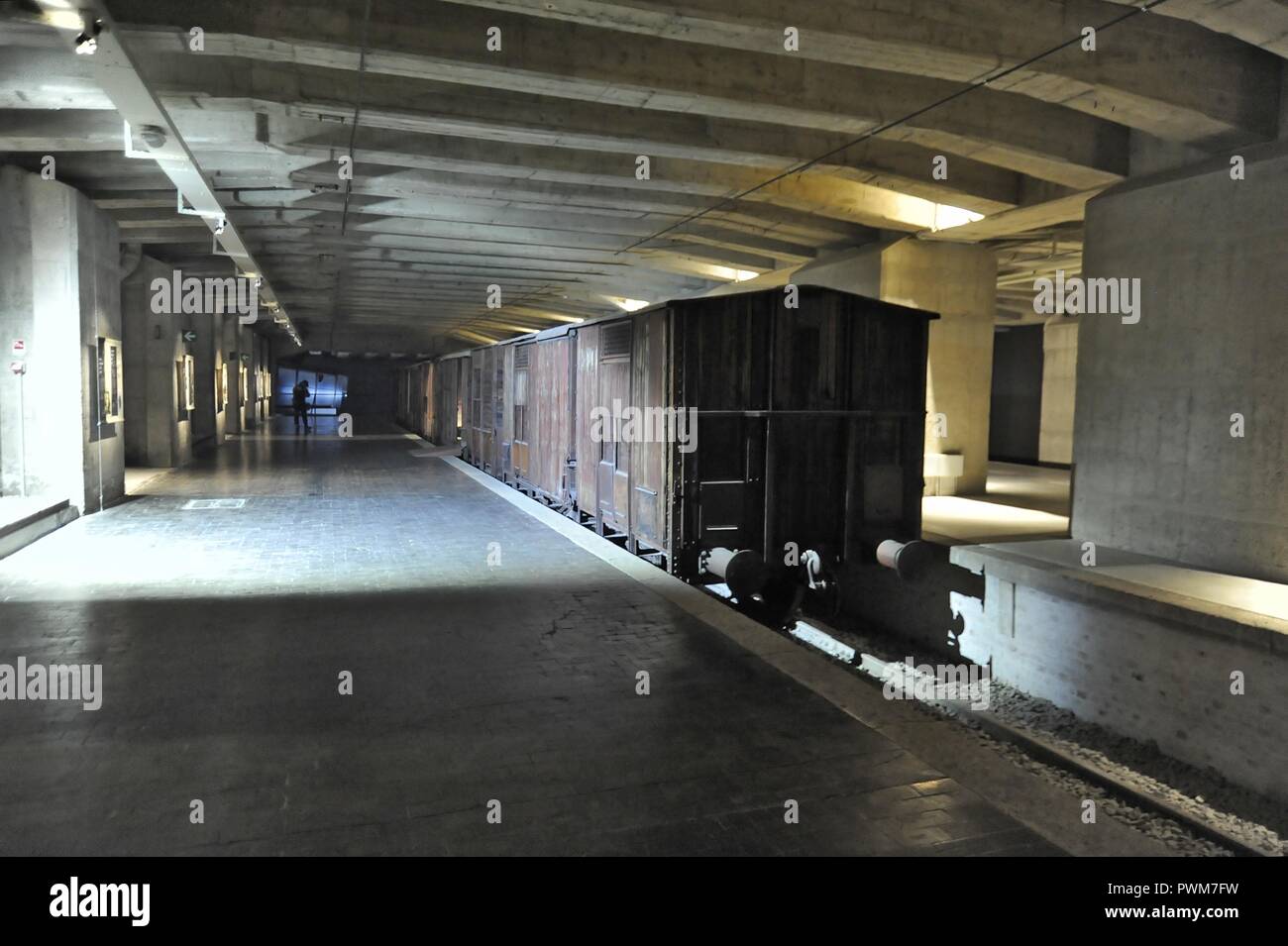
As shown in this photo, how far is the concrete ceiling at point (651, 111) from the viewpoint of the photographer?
6605 mm

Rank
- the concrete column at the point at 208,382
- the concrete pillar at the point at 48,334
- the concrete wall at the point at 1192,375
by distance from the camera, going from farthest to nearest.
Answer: the concrete column at the point at 208,382
the concrete pillar at the point at 48,334
the concrete wall at the point at 1192,375

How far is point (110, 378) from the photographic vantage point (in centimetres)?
1283

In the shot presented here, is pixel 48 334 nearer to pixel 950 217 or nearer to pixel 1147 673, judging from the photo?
pixel 950 217

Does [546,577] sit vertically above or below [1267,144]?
below

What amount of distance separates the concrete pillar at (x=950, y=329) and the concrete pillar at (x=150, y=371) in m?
14.0

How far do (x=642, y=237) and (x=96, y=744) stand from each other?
12.3 m

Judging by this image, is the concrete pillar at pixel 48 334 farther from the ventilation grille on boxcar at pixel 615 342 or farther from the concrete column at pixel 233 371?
the concrete column at pixel 233 371

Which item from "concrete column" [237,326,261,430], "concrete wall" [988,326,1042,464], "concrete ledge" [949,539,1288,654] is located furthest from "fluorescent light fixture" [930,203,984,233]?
"concrete column" [237,326,261,430]

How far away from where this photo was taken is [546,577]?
8.45 m

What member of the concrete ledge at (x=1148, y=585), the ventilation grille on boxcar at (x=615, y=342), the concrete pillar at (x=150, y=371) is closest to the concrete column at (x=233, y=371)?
the concrete pillar at (x=150, y=371)

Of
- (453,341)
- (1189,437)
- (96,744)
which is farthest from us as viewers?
(453,341)

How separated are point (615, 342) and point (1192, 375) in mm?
6102
